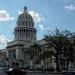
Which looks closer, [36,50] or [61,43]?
[61,43]

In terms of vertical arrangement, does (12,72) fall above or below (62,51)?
below

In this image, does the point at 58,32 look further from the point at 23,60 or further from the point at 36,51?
the point at 23,60

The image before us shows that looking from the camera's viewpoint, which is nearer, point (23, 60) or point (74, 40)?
point (74, 40)

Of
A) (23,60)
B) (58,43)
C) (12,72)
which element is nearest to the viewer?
(12,72)

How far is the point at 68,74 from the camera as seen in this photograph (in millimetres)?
59688

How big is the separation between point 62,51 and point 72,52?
3499 millimetres

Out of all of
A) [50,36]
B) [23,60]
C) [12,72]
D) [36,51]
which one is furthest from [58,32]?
[23,60]

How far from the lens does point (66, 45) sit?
316 feet

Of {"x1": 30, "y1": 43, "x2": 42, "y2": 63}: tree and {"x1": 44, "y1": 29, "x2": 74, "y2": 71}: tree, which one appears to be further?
{"x1": 30, "y1": 43, "x2": 42, "y2": 63}: tree

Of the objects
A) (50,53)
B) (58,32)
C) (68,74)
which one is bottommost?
(68,74)

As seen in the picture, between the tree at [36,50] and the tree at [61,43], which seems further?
the tree at [36,50]

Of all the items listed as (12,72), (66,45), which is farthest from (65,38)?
(12,72)

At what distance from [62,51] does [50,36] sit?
5730 mm

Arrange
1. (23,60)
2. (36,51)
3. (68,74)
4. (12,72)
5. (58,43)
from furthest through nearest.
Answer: (23,60)
(36,51)
(58,43)
(68,74)
(12,72)
